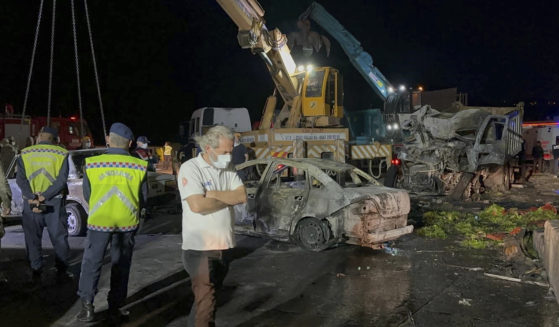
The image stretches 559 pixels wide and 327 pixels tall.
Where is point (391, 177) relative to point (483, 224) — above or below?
above

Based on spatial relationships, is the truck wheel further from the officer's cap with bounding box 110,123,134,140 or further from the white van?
the officer's cap with bounding box 110,123,134,140

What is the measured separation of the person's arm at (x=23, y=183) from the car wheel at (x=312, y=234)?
379 cm

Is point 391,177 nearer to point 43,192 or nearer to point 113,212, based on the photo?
point 43,192

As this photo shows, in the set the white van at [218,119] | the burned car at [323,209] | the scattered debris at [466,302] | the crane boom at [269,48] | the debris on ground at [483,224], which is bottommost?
the scattered debris at [466,302]

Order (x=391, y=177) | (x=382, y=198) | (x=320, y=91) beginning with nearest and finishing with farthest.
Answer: (x=382, y=198) < (x=391, y=177) < (x=320, y=91)

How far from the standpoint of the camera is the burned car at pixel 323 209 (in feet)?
22.7

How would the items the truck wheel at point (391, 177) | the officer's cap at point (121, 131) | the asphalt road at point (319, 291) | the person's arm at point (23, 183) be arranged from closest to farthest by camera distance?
1. the officer's cap at point (121, 131)
2. the asphalt road at point (319, 291)
3. the person's arm at point (23, 183)
4. the truck wheel at point (391, 177)

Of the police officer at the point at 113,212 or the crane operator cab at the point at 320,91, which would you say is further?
the crane operator cab at the point at 320,91

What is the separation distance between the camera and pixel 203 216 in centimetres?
351

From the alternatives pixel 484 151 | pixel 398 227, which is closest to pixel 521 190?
pixel 484 151

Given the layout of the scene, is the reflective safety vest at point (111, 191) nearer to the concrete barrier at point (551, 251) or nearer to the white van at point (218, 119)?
the concrete barrier at point (551, 251)

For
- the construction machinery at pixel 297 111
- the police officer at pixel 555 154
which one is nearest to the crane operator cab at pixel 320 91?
the construction machinery at pixel 297 111

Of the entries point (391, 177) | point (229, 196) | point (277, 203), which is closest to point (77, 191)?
point (277, 203)

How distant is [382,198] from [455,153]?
7.41 meters
